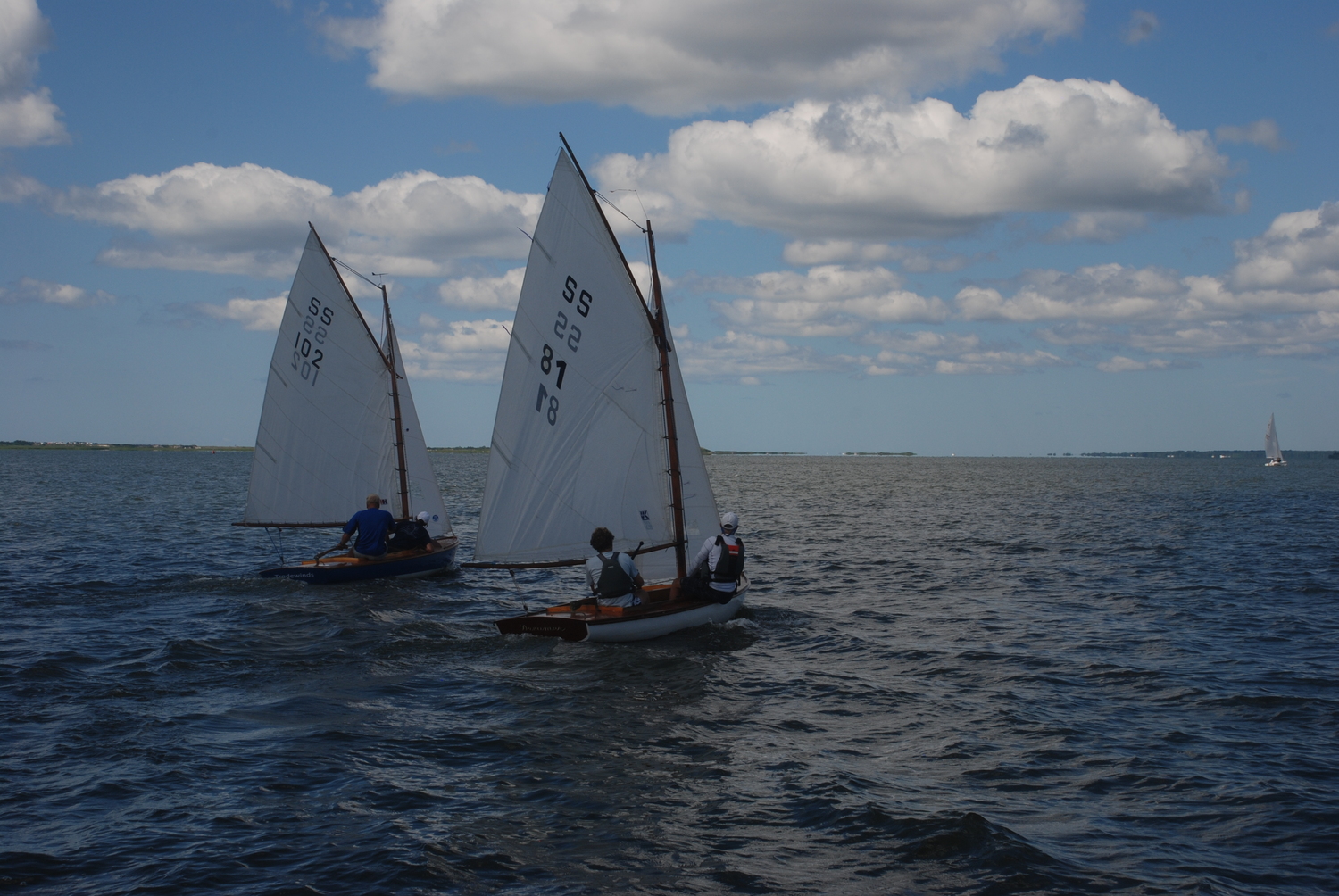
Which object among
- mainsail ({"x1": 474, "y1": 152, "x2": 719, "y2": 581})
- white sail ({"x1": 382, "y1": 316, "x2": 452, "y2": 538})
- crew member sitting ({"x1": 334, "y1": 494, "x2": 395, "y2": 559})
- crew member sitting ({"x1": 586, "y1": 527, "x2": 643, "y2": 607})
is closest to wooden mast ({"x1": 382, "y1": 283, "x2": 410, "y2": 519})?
white sail ({"x1": 382, "y1": 316, "x2": 452, "y2": 538})

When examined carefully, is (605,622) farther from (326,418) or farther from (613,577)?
(326,418)

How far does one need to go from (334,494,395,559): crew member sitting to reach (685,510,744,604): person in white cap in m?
11.5

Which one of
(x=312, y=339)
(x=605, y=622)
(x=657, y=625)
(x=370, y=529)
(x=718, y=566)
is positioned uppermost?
(x=312, y=339)

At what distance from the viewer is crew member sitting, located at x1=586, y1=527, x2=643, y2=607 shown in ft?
68.9

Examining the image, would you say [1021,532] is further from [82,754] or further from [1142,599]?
[82,754]

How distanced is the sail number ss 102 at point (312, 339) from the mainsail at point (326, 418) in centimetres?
3

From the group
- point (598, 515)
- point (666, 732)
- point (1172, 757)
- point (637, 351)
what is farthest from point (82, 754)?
point (1172, 757)

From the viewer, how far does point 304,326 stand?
3072 centimetres

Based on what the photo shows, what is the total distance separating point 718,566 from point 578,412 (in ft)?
15.5

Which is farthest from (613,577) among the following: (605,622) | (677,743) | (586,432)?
(677,743)

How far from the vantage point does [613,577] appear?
21.1 meters

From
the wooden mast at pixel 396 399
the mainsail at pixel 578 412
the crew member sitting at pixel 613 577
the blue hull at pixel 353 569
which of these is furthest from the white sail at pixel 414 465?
the crew member sitting at pixel 613 577

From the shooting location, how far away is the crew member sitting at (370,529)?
28641 mm

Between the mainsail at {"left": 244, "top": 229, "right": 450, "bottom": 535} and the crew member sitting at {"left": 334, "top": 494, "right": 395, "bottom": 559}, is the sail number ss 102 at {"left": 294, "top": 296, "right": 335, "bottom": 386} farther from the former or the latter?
the crew member sitting at {"left": 334, "top": 494, "right": 395, "bottom": 559}
